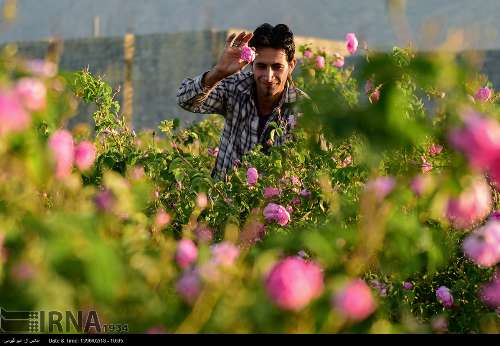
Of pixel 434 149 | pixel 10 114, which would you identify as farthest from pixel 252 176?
pixel 10 114

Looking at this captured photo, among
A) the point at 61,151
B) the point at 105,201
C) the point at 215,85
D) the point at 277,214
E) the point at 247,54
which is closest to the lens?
the point at 61,151

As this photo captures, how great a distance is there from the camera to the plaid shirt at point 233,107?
199 inches

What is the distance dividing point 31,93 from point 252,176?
1945 mm

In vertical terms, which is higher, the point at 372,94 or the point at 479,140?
the point at 372,94

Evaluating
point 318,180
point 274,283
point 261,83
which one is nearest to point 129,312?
point 274,283

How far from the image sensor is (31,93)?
5.60 feet

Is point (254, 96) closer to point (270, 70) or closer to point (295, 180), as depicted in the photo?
point (270, 70)

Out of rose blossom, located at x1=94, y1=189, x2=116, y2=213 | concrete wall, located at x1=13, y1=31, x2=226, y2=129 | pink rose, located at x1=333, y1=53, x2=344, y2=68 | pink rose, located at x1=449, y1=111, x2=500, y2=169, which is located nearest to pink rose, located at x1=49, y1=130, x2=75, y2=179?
rose blossom, located at x1=94, y1=189, x2=116, y2=213

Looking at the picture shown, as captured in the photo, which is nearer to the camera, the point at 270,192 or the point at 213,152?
the point at 270,192

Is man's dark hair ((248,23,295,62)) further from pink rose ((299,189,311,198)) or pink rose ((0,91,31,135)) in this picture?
pink rose ((0,91,31,135))

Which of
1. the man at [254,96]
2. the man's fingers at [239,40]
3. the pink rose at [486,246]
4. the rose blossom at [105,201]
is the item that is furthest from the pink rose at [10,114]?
the man at [254,96]

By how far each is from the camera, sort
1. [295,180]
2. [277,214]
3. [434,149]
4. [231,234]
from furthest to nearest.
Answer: [295,180]
[434,149]
[277,214]
[231,234]

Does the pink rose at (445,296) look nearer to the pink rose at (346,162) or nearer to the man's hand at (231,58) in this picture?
the pink rose at (346,162)

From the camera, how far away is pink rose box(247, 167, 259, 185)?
3588mm
